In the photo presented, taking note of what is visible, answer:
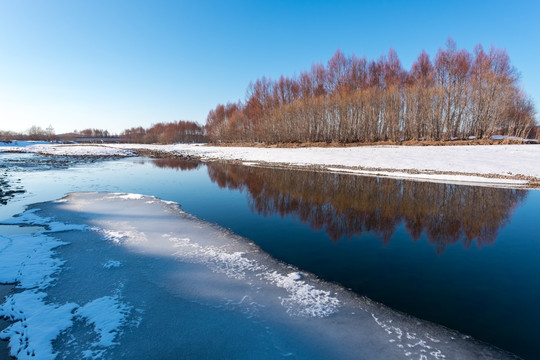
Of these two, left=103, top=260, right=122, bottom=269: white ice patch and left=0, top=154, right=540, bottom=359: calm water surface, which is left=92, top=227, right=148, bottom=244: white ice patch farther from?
left=0, top=154, right=540, bottom=359: calm water surface

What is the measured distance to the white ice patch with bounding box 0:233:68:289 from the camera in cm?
469

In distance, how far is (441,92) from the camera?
35.0 m

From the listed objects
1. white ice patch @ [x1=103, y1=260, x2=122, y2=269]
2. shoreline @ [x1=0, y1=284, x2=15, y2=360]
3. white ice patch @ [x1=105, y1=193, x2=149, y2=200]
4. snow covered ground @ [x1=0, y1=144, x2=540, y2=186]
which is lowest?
shoreline @ [x1=0, y1=284, x2=15, y2=360]

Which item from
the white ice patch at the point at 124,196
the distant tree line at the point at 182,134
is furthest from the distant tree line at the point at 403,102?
the distant tree line at the point at 182,134

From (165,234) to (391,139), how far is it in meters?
37.4

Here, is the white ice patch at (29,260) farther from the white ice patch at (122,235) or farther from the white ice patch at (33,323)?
the white ice patch at (122,235)

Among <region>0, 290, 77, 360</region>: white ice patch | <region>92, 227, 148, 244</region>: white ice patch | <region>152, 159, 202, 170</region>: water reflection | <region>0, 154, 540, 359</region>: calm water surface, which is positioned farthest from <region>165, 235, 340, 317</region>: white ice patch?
<region>152, 159, 202, 170</region>: water reflection

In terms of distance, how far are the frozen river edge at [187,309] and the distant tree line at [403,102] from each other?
124ft

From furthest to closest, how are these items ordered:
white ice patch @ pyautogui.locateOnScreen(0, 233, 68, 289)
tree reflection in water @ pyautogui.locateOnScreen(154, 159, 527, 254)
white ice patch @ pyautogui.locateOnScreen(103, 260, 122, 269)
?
tree reflection in water @ pyautogui.locateOnScreen(154, 159, 527, 254)
white ice patch @ pyautogui.locateOnScreen(103, 260, 122, 269)
white ice patch @ pyautogui.locateOnScreen(0, 233, 68, 289)

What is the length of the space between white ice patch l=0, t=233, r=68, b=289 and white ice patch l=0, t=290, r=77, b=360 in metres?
0.48

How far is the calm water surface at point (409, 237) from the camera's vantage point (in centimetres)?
410

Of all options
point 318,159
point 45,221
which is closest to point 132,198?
point 45,221

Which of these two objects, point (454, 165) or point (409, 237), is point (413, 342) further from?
point (454, 165)

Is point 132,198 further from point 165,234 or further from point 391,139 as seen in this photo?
point 391,139
